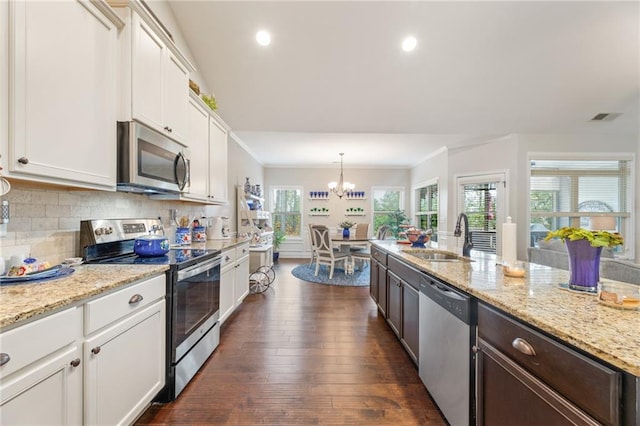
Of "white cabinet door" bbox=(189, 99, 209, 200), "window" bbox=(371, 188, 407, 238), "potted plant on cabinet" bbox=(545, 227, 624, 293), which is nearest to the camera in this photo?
"potted plant on cabinet" bbox=(545, 227, 624, 293)

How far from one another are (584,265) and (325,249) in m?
4.36

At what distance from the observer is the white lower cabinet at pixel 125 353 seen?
1203mm

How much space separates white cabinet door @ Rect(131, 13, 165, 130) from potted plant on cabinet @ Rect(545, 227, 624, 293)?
2.55m

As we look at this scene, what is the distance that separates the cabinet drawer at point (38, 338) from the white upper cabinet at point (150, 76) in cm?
128

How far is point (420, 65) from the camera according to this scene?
11.8 ft

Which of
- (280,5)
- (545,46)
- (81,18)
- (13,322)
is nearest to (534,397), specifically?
(13,322)

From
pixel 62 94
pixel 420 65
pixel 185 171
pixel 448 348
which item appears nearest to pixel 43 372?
pixel 62 94

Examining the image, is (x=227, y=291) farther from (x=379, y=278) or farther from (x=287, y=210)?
(x=287, y=210)

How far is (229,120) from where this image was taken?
4.41 m

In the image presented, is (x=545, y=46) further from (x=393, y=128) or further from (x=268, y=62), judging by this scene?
(x=268, y=62)

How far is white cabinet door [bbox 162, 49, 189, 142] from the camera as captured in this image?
2.21 metres

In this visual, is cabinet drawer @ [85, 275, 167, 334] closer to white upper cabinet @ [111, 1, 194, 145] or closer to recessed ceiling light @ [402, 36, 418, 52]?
white upper cabinet @ [111, 1, 194, 145]

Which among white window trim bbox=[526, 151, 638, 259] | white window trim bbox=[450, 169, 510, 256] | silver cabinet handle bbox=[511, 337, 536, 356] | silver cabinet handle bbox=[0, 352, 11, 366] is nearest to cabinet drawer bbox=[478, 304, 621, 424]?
silver cabinet handle bbox=[511, 337, 536, 356]

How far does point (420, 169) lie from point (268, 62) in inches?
204
